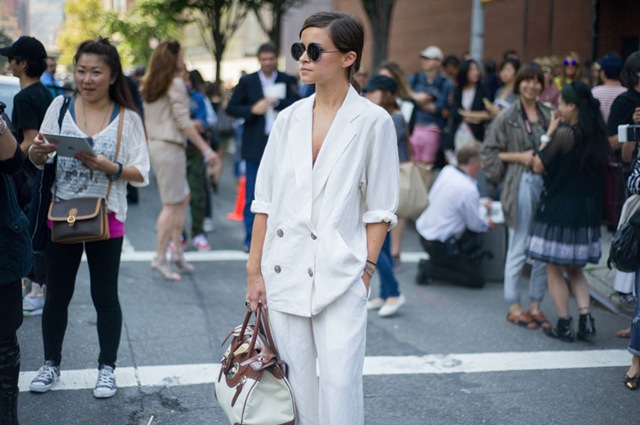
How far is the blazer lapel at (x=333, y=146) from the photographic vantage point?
332cm

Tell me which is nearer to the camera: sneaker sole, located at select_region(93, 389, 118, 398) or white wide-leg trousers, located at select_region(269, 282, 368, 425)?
white wide-leg trousers, located at select_region(269, 282, 368, 425)

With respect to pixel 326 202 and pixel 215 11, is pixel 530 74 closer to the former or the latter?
pixel 326 202

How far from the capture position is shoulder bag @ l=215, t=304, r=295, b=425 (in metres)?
3.24

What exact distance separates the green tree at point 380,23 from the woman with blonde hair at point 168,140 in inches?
313

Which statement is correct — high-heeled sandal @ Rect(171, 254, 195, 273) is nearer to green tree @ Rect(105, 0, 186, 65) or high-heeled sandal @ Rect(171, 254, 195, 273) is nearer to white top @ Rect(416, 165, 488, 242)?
white top @ Rect(416, 165, 488, 242)

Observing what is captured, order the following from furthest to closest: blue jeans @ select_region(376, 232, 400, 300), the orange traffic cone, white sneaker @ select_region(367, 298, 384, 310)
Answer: the orange traffic cone, white sneaker @ select_region(367, 298, 384, 310), blue jeans @ select_region(376, 232, 400, 300)

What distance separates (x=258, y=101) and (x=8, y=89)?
3.07 m

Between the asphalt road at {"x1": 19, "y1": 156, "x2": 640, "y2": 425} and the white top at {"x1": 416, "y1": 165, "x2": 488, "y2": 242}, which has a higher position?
the white top at {"x1": 416, "y1": 165, "x2": 488, "y2": 242}

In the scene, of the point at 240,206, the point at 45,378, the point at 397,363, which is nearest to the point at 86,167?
→ the point at 45,378

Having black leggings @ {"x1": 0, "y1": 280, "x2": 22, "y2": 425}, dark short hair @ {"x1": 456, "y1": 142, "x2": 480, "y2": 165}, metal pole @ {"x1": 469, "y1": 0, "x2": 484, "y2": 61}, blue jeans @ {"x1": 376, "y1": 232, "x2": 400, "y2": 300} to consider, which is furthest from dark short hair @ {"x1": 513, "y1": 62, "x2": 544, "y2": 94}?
metal pole @ {"x1": 469, "y1": 0, "x2": 484, "y2": 61}

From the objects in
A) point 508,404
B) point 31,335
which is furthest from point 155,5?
point 508,404

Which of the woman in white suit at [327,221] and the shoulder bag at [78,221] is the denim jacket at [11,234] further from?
the woman in white suit at [327,221]

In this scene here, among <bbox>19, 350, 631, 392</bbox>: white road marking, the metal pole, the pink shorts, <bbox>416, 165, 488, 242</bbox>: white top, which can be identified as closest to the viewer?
<bbox>19, 350, 631, 392</bbox>: white road marking

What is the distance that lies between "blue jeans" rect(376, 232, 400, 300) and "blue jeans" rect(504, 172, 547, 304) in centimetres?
92
